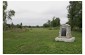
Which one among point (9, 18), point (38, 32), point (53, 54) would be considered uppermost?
point (9, 18)

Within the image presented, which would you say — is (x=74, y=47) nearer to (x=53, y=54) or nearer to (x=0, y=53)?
(x=53, y=54)

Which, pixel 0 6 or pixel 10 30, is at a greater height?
pixel 0 6

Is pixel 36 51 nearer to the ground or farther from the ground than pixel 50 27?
nearer to the ground

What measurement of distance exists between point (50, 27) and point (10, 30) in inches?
145

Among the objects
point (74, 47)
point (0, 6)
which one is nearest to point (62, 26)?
point (74, 47)

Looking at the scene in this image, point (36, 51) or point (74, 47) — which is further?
point (74, 47)

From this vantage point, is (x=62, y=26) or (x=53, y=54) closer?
(x=53, y=54)

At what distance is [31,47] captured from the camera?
27.6 feet

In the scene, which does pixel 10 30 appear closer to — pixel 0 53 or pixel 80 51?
pixel 0 53

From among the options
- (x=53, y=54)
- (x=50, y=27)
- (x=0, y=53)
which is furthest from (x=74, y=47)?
(x=50, y=27)

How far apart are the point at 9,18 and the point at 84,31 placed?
4355 millimetres

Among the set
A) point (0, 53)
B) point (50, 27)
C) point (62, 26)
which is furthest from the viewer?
point (50, 27)

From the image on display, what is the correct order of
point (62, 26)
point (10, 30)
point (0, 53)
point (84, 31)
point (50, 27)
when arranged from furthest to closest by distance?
→ point (50, 27) < point (10, 30) < point (62, 26) < point (84, 31) < point (0, 53)

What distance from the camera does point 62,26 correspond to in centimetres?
1036
